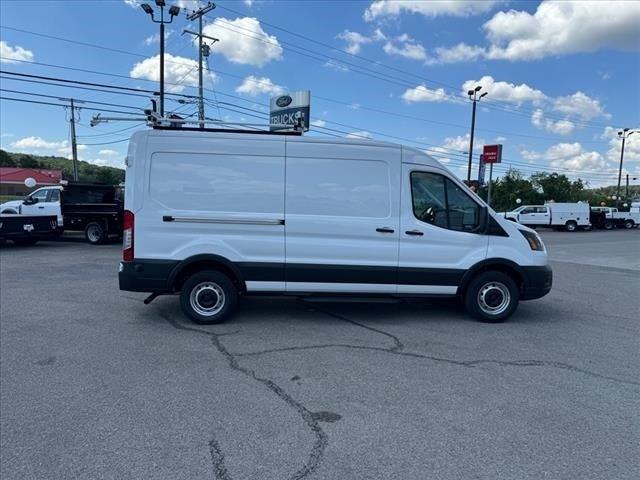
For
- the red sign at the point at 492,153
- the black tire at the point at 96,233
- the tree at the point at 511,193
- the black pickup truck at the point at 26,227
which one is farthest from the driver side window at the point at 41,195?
the tree at the point at 511,193

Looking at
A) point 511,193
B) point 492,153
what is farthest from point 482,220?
point 511,193

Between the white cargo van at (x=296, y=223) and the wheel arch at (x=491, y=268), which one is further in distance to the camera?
the wheel arch at (x=491, y=268)

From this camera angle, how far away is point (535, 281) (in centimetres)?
636

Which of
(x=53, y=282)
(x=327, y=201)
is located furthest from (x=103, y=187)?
(x=327, y=201)

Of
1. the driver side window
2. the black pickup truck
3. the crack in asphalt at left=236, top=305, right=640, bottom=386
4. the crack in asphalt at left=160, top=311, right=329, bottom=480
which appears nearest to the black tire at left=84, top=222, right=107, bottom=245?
the black pickup truck

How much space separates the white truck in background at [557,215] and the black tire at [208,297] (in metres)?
34.8

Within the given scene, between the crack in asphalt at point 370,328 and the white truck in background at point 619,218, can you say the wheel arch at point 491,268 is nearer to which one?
the crack in asphalt at point 370,328

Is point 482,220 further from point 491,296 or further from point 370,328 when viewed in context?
point 370,328

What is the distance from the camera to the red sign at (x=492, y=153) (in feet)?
108

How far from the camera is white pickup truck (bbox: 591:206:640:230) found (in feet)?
134

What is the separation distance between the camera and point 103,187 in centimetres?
1656

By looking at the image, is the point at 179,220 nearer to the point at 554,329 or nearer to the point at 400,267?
the point at 400,267

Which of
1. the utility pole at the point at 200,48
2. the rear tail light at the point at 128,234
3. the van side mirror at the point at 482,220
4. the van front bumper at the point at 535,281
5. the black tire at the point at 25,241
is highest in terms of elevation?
the utility pole at the point at 200,48

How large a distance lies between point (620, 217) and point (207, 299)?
46744mm
